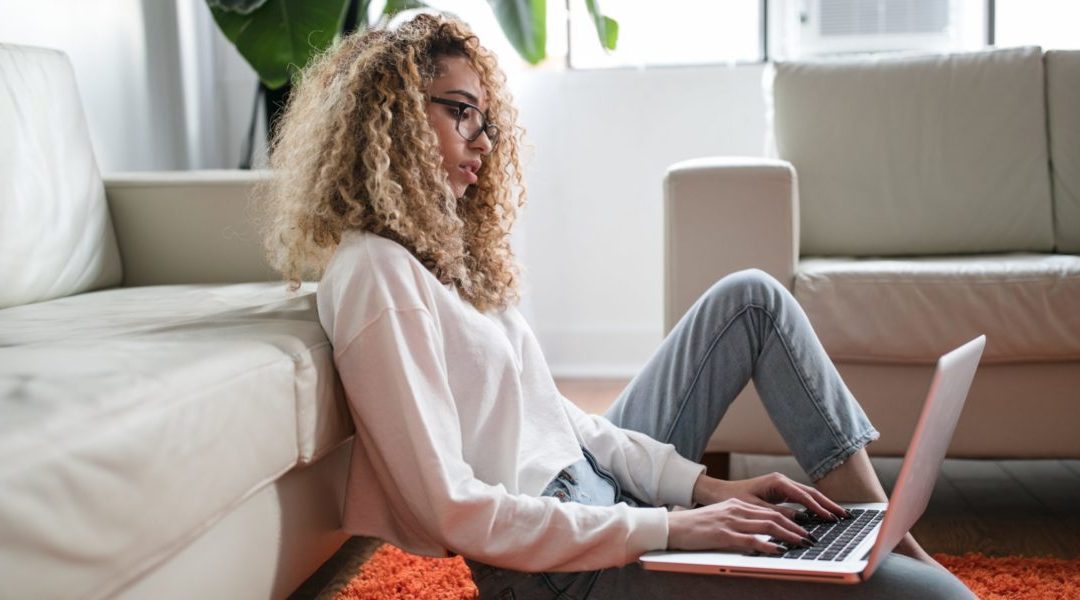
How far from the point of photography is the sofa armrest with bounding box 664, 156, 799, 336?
2.03 m

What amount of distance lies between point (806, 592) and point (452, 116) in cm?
64

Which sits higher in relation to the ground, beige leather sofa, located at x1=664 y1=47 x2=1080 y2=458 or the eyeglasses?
the eyeglasses

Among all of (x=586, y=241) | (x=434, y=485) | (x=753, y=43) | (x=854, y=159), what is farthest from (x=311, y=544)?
(x=753, y=43)

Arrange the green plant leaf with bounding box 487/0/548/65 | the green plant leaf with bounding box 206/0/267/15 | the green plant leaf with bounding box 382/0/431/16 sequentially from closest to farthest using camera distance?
the green plant leaf with bounding box 206/0/267/15, the green plant leaf with bounding box 382/0/431/16, the green plant leaf with bounding box 487/0/548/65

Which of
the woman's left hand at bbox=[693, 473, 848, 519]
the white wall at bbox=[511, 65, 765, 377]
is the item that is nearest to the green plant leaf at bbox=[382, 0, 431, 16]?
the white wall at bbox=[511, 65, 765, 377]

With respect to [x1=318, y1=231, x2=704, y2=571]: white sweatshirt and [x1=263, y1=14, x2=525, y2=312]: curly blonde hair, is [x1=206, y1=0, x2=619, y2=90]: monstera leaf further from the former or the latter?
[x1=318, y1=231, x2=704, y2=571]: white sweatshirt

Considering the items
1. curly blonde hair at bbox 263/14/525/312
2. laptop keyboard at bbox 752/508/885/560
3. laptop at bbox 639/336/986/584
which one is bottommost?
laptop keyboard at bbox 752/508/885/560

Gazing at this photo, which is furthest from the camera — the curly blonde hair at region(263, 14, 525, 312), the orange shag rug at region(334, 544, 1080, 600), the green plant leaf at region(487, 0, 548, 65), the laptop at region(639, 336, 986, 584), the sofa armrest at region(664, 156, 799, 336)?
the green plant leaf at region(487, 0, 548, 65)

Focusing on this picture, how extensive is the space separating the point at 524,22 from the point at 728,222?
120 cm

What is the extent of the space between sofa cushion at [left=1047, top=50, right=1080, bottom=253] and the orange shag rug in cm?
93

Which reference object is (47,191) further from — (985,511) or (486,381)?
(985,511)

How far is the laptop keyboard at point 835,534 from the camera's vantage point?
3.44 ft

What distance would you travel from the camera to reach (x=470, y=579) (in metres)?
1.68

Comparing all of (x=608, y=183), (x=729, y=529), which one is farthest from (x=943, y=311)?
(x=608, y=183)
